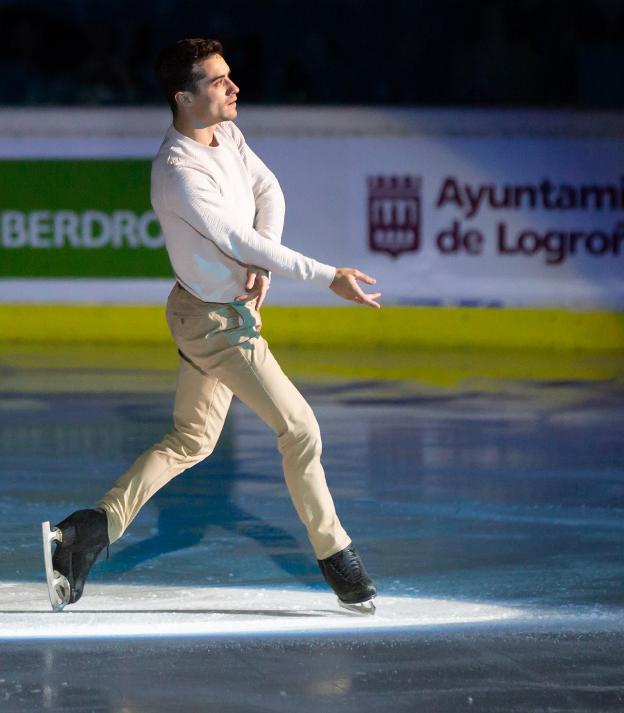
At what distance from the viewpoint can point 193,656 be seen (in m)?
5.14

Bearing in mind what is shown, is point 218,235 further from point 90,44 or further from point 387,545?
point 90,44

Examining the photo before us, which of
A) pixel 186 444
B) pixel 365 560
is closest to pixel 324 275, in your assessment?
pixel 186 444

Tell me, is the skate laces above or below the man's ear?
below

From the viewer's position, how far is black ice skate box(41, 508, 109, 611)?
5555 mm

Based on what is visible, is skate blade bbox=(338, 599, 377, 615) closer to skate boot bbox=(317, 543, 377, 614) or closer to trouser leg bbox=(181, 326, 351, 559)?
skate boot bbox=(317, 543, 377, 614)

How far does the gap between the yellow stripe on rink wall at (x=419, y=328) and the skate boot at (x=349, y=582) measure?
7.39 m

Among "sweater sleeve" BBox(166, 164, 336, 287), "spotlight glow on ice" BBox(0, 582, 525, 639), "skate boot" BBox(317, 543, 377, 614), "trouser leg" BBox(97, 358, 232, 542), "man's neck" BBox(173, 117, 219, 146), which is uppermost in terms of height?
"man's neck" BBox(173, 117, 219, 146)

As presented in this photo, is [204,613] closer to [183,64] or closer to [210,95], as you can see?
[210,95]

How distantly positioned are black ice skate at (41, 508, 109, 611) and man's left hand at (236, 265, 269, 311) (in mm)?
884

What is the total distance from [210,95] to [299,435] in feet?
3.70

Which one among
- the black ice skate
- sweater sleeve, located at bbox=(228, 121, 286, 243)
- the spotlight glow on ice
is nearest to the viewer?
the spotlight glow on ice

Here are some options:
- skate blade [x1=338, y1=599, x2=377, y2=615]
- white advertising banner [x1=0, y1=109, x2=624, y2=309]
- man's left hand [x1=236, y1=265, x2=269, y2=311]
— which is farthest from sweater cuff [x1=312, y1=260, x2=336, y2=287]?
white advertising banner [x1=0, y1=109, x2=624, y2=309]

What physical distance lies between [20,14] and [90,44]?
0.67 metres

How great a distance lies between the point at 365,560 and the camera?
21.3 ft
